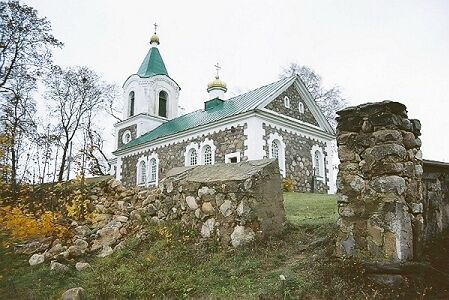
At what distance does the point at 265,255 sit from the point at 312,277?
1151 millimetres

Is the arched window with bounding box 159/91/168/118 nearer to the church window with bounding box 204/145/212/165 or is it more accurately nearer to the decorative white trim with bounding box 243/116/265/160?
the church window with bounding box 204/145/212/165

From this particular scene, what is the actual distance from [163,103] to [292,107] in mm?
11812

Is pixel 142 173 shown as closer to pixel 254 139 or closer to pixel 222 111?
pixel 222 111

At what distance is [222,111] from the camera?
70.5 feet

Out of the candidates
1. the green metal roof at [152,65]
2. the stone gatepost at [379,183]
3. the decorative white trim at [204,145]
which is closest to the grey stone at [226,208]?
the stone gatepost at [379,183]

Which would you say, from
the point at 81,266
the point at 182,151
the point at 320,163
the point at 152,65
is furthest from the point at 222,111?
the point at 81,266

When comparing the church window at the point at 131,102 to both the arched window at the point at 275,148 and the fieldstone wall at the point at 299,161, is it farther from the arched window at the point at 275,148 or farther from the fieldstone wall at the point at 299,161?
the fieldstone wall at the point at 299,161

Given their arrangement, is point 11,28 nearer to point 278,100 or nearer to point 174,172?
point 174,172

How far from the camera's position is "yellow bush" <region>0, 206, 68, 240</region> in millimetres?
7809

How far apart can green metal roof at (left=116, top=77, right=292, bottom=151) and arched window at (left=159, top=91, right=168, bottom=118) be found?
335cm

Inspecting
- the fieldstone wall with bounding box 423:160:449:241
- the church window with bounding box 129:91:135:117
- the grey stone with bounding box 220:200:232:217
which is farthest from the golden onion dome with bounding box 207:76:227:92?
the fieldstone wall with bounding box 423:160:449:241

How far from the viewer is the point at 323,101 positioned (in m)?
31.6

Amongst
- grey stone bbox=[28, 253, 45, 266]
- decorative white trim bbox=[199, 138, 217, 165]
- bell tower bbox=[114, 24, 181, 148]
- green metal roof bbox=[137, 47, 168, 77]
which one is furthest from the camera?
green metal roof bbox=[137, 47, 168, 77]

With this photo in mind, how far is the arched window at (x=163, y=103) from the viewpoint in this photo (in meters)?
29.7
